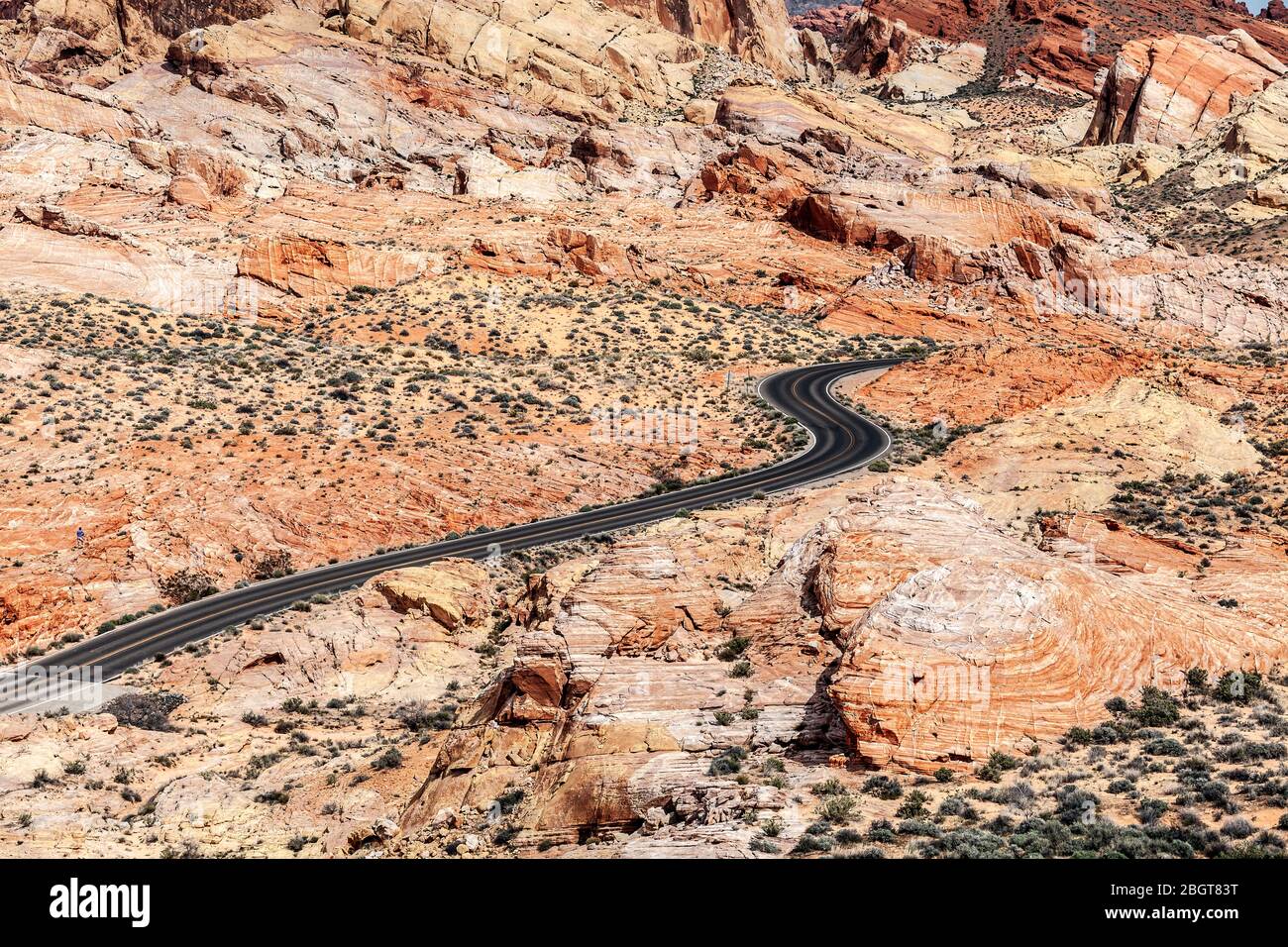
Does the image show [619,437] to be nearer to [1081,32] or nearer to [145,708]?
[145,708]

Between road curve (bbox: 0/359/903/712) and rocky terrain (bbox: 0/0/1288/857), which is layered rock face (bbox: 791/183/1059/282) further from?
road curve (bbox: 0/359/903/712)

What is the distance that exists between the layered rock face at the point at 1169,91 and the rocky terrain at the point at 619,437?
64cm

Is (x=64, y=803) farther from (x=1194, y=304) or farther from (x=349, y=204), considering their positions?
(x=1194, y=304)

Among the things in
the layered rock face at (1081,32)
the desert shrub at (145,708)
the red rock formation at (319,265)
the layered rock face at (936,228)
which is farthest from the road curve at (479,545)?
the layered rock face at (1081,32)

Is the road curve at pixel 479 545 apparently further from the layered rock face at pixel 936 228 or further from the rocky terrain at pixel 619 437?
the layered rock face at pixel 936 228

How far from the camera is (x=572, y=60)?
137 meters

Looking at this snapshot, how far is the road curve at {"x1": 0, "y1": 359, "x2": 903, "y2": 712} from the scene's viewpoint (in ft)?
127

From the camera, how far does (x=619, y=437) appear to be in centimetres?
6241

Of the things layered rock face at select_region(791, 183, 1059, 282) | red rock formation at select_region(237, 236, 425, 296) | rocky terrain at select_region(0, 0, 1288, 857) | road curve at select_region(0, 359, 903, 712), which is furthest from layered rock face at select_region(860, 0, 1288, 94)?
road curve at select_region(0, 359, 903, 712)

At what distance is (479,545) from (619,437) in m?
16.2

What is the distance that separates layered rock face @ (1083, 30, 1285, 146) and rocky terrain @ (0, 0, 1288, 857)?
0.64 meters

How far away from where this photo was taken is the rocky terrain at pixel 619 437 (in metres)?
20.6

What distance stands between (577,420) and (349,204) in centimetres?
4678

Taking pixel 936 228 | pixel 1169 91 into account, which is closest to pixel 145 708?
pixel 936 228
